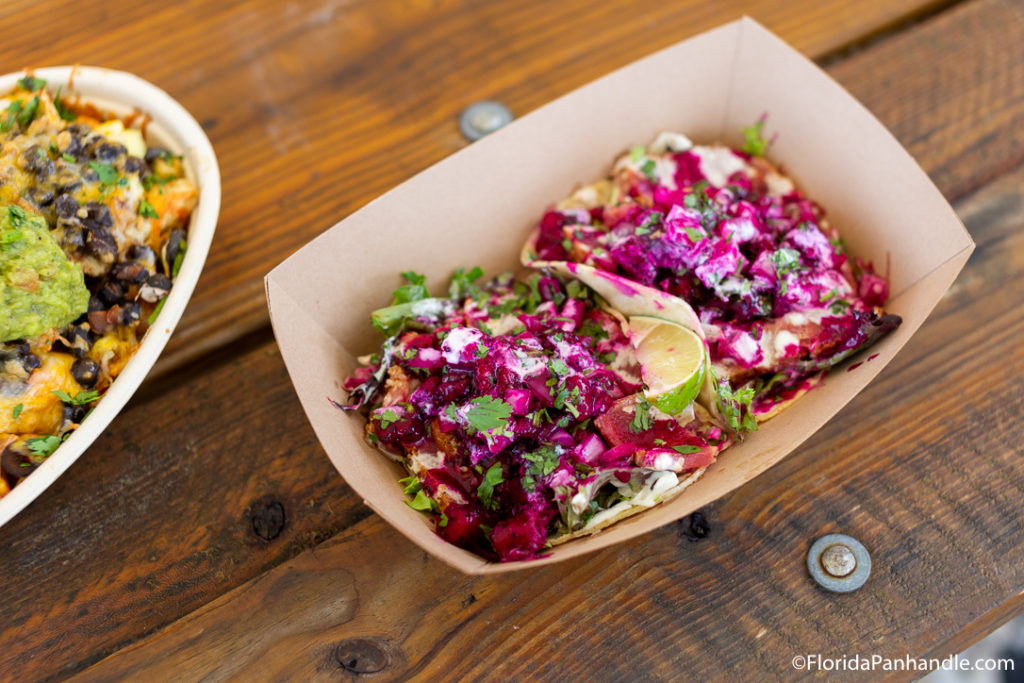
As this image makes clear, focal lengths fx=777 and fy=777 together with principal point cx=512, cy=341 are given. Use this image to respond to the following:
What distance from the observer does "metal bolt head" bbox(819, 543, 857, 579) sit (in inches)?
45.4

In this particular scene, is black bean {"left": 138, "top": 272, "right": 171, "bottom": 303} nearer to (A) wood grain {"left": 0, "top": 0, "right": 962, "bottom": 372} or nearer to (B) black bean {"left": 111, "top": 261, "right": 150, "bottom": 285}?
(B) black bean {"left": 111, "top": 261, "right": 150, "bottom": 285}

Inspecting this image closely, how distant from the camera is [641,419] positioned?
106 centimetres

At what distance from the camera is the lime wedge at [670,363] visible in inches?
40.9

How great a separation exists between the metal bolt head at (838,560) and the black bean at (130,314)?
1073 mm

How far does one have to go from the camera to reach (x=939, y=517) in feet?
3.90

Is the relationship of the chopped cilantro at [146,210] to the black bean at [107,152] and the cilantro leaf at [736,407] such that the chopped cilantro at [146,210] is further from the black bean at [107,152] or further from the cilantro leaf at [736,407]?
the cilantro leaf at [736,407]

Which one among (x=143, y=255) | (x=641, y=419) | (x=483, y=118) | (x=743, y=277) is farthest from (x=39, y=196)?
(x=743, y=277)

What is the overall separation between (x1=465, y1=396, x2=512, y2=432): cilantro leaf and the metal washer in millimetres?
528

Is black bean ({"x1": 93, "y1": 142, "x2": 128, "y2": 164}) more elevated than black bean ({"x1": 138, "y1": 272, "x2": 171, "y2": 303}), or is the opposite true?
black bean ({"x1": 93, "y1": 142, "x2": 128, "y2": 164})

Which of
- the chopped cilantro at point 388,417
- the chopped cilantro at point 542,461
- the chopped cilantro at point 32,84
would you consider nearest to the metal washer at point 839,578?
the chopped cilantro at point 542,461

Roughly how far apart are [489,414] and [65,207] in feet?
2.23

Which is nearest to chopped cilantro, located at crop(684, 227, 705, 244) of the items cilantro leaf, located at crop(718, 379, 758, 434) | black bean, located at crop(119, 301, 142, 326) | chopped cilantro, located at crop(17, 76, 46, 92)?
cilantro leaf, located at crop(718, 379, 758, 434)

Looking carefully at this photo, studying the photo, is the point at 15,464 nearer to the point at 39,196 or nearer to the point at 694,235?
the point at 39,196

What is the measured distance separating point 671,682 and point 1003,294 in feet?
2.90
